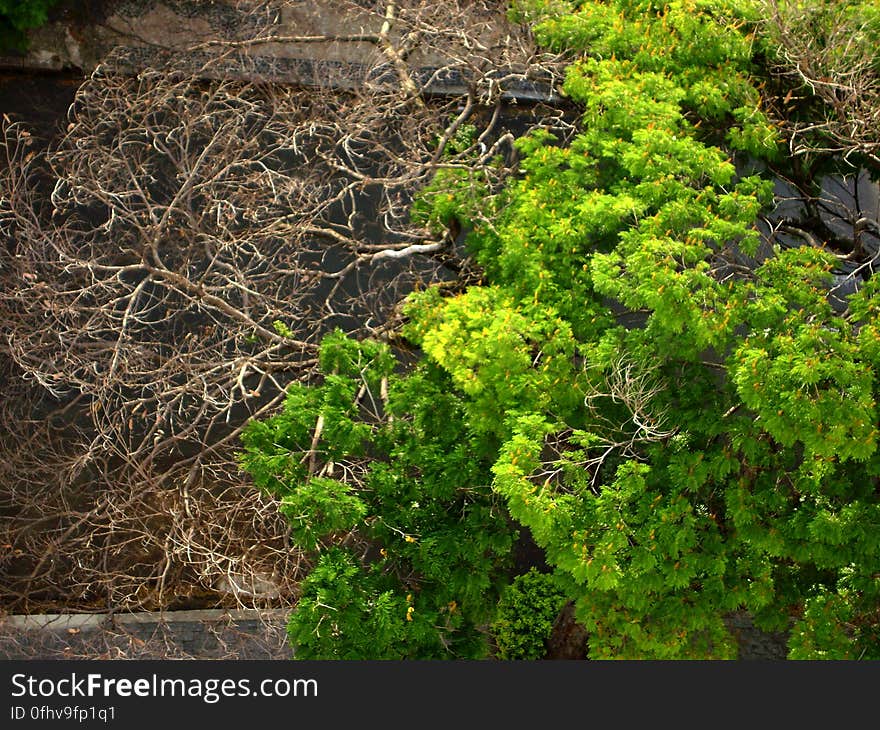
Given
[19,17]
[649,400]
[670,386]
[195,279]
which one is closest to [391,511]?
[649,400]

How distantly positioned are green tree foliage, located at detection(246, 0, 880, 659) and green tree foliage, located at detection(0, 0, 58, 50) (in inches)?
372

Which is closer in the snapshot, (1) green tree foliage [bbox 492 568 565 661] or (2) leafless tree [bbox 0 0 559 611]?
(2) leafless tree [bbox 0 0 559 611]

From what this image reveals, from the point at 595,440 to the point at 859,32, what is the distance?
5.28 meters

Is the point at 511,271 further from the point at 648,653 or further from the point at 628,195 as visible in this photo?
the point at 648,653

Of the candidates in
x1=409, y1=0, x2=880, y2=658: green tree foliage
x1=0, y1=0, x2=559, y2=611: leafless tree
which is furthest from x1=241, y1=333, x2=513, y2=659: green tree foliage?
x1=0, y1=0, x2=559, y2=611: leafless tree

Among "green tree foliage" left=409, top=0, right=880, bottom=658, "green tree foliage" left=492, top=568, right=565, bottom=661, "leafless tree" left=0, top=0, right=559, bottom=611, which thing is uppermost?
"green tree foliage" left=409, top=0, right=880, bottom=658

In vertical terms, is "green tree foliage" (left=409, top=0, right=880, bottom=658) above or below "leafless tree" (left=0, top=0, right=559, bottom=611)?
above

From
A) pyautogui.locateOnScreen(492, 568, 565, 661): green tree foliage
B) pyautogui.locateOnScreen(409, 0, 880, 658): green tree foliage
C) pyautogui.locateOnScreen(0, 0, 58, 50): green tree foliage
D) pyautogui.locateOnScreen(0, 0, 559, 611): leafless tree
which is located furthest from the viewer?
pyautogui.locateOnScreen(0, 0, 58, 50): green tree foliage

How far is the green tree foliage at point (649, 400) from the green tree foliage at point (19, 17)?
9.45 m

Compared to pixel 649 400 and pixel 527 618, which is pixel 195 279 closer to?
pixel 527 618

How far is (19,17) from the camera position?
60.5 ft

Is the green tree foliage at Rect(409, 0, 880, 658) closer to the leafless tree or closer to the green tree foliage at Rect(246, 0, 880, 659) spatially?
the green tree foliage at Rect(246, 0, 880, 659)

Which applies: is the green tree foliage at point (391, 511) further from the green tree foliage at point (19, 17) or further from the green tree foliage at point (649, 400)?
the green tree foliage at point (19, 17)

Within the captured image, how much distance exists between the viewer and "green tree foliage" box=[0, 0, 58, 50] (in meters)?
18.3
